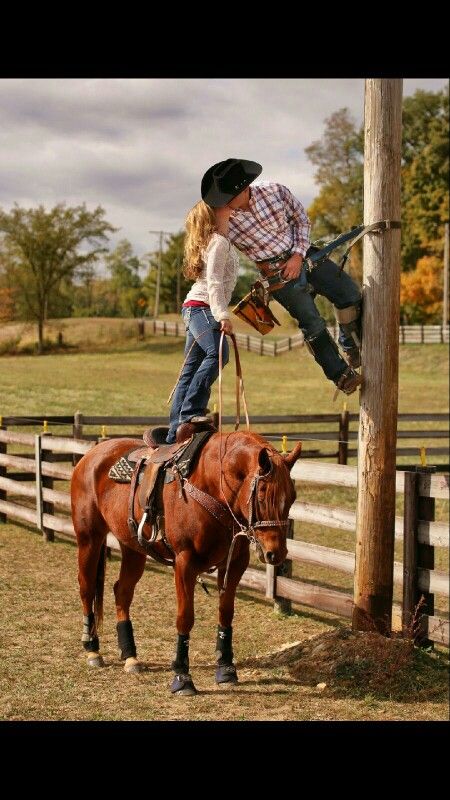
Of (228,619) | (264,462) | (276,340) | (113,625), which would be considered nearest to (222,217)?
(264,462)

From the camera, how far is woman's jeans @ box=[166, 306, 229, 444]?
5.05 meters

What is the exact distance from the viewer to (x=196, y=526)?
5102mm

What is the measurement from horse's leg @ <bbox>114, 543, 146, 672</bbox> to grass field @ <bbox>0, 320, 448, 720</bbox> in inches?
4.5

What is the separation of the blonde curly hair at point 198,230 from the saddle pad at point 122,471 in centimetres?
138

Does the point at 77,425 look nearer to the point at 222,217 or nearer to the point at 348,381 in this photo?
the point at 348,381

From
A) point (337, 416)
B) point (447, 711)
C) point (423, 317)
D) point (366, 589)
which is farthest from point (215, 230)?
point (423, 317)

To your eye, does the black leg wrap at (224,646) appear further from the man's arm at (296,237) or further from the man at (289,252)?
the man's arm at (296,237)

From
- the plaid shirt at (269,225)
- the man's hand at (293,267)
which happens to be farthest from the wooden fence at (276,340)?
the plaid shirt at (269,225)

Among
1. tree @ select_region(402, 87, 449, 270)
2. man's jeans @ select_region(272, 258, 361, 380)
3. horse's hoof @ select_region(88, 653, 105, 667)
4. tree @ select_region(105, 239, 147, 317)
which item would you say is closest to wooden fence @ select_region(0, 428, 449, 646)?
man's jeans @ select_region(272, 258, 361, 380)

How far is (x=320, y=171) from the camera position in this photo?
820 inches

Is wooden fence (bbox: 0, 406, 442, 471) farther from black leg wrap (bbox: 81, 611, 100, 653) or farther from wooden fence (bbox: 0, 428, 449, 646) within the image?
black leg wrap (bbox: 81, 611, 100, 653)

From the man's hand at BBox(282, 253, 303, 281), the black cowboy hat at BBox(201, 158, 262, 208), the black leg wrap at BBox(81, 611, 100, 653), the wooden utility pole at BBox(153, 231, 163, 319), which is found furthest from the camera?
the wooden utility pole at BBox(153, 231, 163, 319)

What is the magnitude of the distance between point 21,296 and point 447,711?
12.6 feet

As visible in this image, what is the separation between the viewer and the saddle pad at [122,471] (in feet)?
18.4
